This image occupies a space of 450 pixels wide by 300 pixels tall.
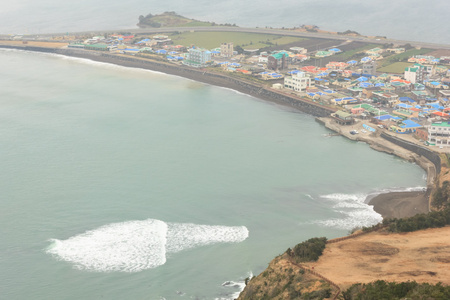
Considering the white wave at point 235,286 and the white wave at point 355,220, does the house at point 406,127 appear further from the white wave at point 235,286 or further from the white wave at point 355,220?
the white wave at point 235,286

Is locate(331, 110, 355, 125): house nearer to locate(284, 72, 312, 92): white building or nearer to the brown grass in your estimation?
locate(284, 72, 312, 92): white building

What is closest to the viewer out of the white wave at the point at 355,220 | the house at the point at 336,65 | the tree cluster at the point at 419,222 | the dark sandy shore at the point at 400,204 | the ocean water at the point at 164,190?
the tree cluster at the point at 419,222

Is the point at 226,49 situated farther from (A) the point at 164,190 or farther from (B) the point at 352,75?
(A) the point at 164,190

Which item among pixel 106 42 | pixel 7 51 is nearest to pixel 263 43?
pixel 106 42

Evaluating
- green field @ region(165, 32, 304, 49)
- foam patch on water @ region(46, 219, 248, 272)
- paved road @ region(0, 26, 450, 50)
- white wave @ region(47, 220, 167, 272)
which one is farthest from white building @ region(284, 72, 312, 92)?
white wave @ region(47, 220, 167, 272)

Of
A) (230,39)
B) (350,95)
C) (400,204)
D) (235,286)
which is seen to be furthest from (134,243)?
(230,39)

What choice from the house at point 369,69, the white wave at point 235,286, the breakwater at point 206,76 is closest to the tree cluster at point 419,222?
the white wave at point 235,286

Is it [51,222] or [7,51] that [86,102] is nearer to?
[51,222]

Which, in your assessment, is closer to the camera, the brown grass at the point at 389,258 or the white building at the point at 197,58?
the brown grass at the point at 389,258
